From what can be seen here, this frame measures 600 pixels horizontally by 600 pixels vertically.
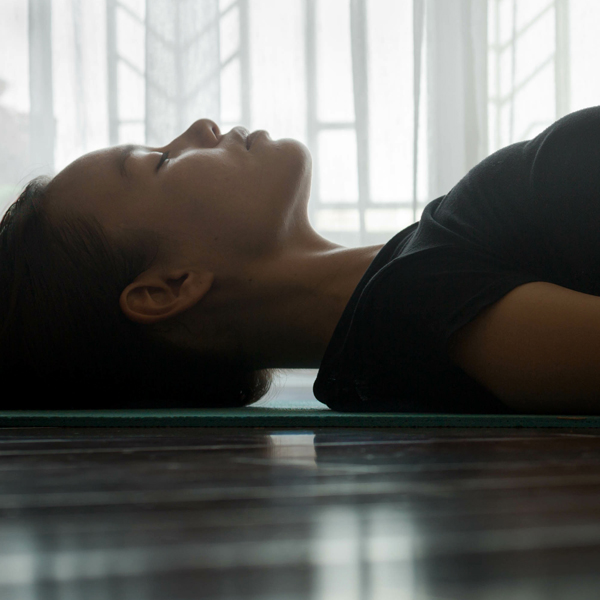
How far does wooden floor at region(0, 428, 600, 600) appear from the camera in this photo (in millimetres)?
143

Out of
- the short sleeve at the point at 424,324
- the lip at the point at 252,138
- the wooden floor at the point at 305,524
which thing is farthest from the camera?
the lip at the point at 252,138

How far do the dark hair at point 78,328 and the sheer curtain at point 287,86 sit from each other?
52.1 inches

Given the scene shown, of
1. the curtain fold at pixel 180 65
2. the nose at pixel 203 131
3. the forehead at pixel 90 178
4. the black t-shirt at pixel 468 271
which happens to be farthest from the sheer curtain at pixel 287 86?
the black t-shirt at pixel 468 271

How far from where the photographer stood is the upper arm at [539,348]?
2.48 ft

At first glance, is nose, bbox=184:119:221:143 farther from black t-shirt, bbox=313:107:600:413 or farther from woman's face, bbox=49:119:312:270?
black t-shirt, bbox=313:107:600:413

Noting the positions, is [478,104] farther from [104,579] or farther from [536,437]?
[104,579]

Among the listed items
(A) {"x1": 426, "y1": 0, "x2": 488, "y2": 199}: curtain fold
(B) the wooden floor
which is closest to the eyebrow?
(B) the wooden floor

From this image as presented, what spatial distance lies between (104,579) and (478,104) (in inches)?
99.1

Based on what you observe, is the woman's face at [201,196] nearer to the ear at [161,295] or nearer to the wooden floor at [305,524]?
the ear at [161,295]

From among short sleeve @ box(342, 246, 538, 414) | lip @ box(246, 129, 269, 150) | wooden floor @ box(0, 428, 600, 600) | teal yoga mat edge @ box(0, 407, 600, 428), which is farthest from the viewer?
lip @ box(246, 129, 269, 150)

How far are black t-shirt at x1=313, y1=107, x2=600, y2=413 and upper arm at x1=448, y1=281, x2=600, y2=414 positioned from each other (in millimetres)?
23

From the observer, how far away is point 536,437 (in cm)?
53

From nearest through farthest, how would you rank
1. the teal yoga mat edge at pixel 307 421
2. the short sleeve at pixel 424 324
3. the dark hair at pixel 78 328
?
the teal yoga mat edge at pixel 307 421
the short sleeve at pixel 424 324
the dark hair at pixel 78 328

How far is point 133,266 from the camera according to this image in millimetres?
1073
